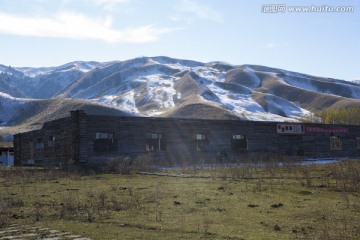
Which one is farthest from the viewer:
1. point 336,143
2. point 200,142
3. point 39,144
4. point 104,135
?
point 336,143

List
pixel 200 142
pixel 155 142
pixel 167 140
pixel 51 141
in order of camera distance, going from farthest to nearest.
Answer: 1. pixel 200 142
2. pixel 51 141
3. pixel 167 140
4. pixel 155 142

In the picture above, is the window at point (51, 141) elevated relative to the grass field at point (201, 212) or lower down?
elevated

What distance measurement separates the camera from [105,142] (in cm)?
4169

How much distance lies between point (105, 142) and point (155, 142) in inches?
221

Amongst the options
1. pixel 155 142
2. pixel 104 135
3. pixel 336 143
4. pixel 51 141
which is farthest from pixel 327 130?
pixel 51 141

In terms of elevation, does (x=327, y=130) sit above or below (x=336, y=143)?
above

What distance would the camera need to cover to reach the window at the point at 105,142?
1619 inches

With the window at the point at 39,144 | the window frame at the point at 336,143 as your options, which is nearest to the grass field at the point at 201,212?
the window at the point at 39,144

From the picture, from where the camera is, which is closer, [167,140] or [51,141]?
[167,140]

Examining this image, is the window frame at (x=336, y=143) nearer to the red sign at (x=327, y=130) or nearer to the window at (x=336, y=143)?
the window at (x=336, y=143)

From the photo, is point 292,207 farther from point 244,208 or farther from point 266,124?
point 266,124

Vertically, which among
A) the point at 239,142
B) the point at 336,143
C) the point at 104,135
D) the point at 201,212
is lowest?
the point at 201,212

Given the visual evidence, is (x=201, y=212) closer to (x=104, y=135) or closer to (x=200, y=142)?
(x=104, y=135)

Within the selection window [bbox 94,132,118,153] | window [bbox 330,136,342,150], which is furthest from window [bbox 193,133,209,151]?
window [bbox 330,136,342,150]
